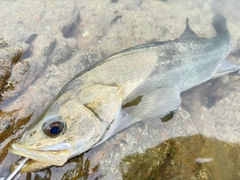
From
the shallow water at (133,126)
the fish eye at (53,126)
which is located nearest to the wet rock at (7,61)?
the shallow water at (133,126)

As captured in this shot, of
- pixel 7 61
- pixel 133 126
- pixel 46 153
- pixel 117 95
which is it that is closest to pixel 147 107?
pixel 133 126

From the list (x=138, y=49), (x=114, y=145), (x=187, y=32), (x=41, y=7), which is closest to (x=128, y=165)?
(x=114, y=145)

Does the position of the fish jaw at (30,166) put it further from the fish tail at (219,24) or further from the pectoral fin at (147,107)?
the fish tail at (219,24)

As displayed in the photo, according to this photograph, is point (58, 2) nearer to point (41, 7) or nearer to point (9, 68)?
point (41, 7)

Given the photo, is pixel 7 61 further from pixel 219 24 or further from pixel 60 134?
pixel 219 24

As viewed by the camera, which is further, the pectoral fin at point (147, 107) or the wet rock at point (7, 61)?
the wet rock at point (7, 61)

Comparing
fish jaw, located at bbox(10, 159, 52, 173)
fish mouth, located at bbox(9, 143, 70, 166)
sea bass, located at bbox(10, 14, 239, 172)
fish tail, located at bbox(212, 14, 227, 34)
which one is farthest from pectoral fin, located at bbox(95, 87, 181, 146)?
fish tail, located at bbox(212, 14, 227, 34)

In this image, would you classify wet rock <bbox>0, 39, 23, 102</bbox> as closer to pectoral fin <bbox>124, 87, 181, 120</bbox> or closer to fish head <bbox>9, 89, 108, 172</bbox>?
fish head <bbox>9, 89, 108, 172</bbox>
